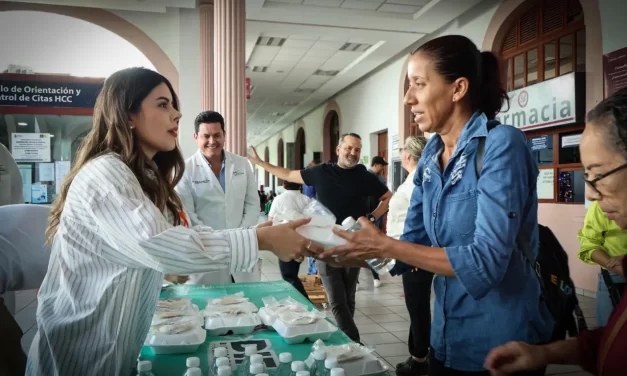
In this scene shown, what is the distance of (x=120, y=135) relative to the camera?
1.42 m

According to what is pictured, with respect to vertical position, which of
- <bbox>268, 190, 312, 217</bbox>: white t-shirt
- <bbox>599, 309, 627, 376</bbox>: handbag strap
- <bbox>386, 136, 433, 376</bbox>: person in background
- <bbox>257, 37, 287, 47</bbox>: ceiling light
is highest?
<bbox>257, 37, 287, 47</bbox>: ceiling light

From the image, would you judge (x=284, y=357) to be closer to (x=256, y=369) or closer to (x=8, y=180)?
(x=256, y=369)

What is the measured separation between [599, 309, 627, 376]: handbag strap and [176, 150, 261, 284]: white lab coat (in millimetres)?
2505

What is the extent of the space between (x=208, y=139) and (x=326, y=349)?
2.40 metres

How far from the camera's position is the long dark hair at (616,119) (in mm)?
931

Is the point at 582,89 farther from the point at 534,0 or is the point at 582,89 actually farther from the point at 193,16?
the point at 193,16

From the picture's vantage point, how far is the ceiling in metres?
6.99

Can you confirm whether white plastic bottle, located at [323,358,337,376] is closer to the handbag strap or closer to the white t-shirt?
the handbag strap

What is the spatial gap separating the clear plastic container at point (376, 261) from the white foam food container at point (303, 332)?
0.28m

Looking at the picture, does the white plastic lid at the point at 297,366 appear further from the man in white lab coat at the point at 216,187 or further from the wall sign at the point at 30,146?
the wall sign at the point at 30,146

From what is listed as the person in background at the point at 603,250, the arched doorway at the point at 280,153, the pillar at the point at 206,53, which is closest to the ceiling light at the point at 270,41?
the pillar at the point at 206,53

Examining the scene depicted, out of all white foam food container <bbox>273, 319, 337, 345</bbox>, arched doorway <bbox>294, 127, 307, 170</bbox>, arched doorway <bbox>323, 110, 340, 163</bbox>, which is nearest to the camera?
white foam food container <bbox>273, 319, 337, 345</bbox>

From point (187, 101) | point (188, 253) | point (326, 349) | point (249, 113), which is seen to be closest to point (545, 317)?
point (326, 349)

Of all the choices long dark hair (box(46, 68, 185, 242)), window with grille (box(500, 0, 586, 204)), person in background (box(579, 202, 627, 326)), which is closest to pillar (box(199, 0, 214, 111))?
window with grille (box(500, 0, 586, 204))
